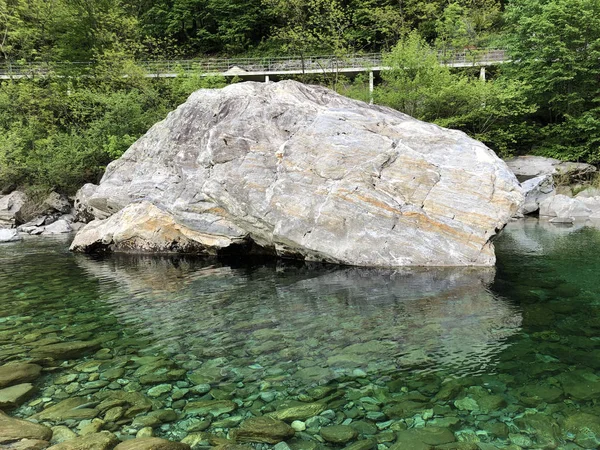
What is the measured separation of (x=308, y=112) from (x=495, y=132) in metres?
22.3

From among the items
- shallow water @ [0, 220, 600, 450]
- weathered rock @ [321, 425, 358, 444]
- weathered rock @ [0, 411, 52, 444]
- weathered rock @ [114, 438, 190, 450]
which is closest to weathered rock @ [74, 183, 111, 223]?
shallow water @ [0, 220, 600, 450]

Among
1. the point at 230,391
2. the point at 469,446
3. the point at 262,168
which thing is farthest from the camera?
the point at 262,168

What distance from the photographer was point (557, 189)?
28406 millimetres

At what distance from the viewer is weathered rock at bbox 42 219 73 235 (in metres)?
25.7

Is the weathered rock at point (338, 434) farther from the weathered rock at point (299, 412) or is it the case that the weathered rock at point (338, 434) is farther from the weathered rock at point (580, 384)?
the weathered rock at point (580, 384)

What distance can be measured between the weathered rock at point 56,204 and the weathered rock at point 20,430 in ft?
95.8

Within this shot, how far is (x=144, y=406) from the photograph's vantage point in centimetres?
518

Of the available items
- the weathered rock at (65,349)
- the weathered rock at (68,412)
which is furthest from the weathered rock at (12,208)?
the weathered rock at (68,412)

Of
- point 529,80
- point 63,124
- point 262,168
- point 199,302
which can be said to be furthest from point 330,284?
point 63,124

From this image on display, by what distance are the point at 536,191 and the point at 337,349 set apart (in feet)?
82.9

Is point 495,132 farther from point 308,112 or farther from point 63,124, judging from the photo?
point 63,124

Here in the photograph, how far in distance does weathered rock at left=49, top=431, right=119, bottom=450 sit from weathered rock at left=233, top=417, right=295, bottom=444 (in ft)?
4.28

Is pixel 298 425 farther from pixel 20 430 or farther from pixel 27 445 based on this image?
pixel 20 430

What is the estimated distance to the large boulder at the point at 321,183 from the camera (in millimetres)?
12898
